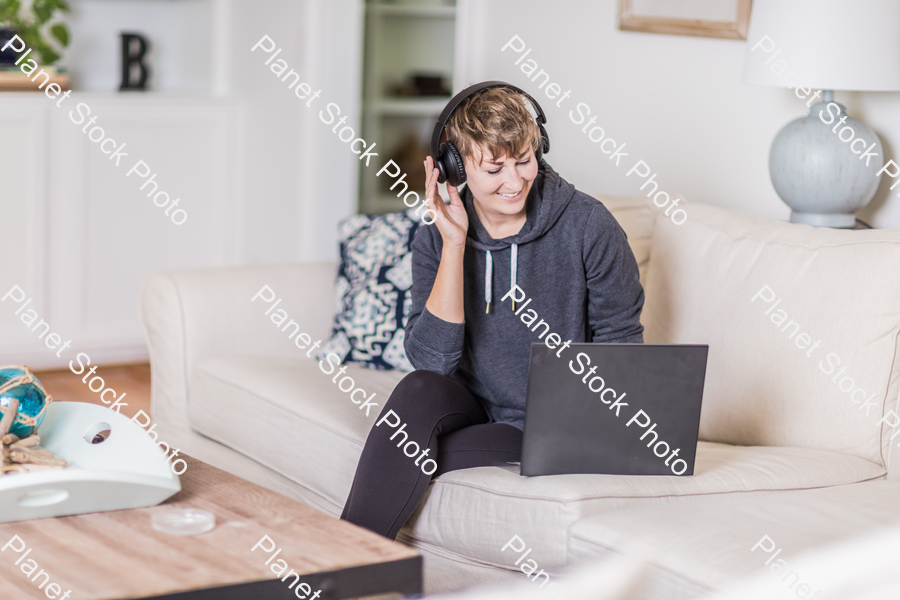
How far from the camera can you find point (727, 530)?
135 centimetres

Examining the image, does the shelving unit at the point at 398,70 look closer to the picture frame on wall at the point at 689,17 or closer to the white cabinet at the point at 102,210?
the white cabinet at the point at 102,210

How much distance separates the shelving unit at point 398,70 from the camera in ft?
12.7

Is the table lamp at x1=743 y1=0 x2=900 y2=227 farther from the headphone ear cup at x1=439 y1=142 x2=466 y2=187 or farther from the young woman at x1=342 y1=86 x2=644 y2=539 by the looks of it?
the headphone ear cup at x1=439 y1=142 x2=466 y2=187

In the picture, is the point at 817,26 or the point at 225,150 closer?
the point at 817,26

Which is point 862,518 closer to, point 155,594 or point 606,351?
point 606,351

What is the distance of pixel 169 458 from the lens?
1391 millimetres

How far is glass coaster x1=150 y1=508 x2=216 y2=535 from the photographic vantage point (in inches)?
48.2

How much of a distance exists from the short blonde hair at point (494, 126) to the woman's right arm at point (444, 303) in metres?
0.08

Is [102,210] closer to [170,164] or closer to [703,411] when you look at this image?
[170,164]

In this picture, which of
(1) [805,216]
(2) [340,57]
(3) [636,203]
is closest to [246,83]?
(2) [340,57]

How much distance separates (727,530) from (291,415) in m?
0.92

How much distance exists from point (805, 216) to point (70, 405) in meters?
1.46

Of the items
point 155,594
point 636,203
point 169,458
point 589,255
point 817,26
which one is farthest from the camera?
point 636,203

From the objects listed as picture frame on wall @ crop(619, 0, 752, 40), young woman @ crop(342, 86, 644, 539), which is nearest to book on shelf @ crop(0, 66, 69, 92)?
picture frame on wall @ crop(619, 0, 752, 40)
